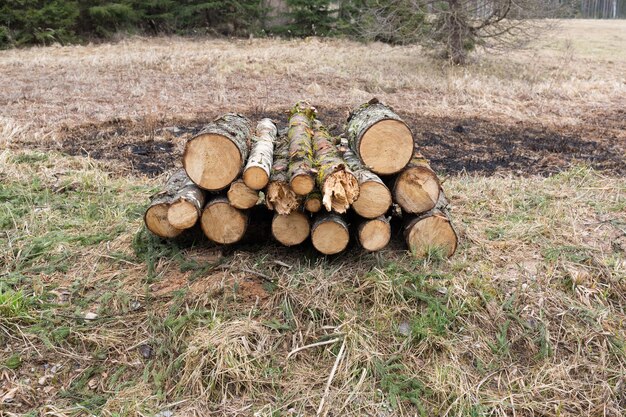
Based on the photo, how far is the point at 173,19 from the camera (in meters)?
19.6

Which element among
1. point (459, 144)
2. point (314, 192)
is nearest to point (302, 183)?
point (314, 192)

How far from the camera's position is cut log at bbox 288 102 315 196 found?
10.6 feet

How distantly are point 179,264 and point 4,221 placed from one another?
1.63 m

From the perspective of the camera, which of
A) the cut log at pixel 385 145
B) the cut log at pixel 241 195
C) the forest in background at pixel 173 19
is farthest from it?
the forest in background at pixel 173 19

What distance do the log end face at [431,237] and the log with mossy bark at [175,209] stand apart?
1510 mm

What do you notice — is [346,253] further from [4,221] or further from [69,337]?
[4,221]

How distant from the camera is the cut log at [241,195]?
11.1ft

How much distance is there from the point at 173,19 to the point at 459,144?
623 inches

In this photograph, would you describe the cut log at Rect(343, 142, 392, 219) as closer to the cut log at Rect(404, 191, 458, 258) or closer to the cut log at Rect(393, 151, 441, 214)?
the cut log at Rect(393, 151, 441, 214)

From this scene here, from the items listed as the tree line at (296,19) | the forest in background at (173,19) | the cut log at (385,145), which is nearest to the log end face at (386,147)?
the cut log at (385,145)

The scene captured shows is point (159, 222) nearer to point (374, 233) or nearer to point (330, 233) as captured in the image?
point (330, 233)

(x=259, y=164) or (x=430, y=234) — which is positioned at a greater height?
(x=259, y=164)

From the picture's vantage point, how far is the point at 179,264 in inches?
142

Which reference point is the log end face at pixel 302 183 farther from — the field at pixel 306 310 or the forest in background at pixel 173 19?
the forest in background at pixel 173 19
